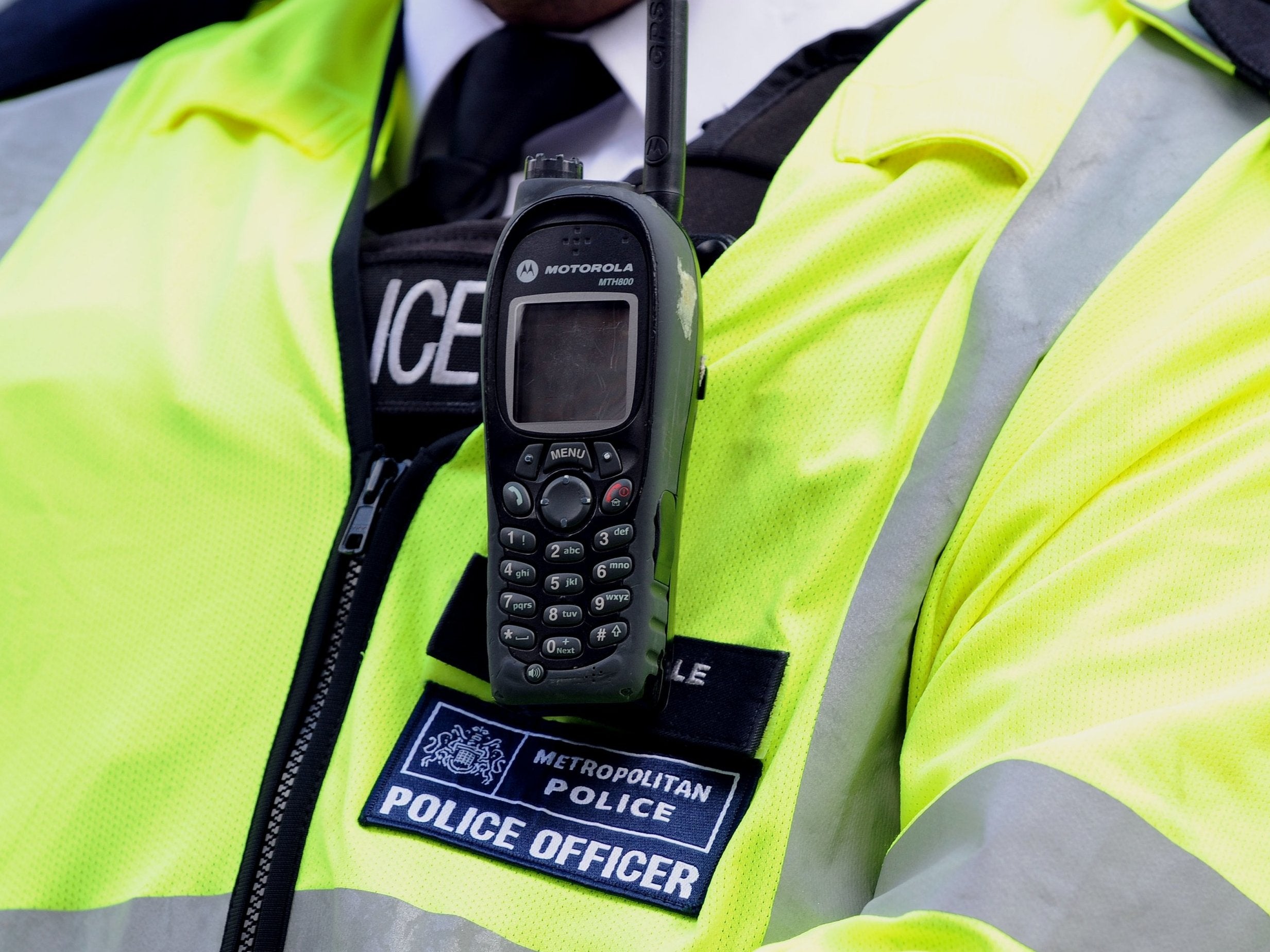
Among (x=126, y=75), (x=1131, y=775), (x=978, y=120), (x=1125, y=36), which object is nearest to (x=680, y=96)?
(x=978, y=120)

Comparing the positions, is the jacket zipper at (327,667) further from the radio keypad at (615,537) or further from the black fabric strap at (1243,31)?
the black fabric strap at (1243,31)

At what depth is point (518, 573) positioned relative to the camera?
603mm

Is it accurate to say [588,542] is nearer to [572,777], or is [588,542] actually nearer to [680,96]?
[572,777]

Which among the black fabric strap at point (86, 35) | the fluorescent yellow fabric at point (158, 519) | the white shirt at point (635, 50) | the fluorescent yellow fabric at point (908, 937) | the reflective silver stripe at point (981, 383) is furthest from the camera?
the black fabric strap at point (86, 35)

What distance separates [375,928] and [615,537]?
0.72 ft

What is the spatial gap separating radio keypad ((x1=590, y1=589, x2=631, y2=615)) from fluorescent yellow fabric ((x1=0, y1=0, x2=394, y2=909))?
0.21 m

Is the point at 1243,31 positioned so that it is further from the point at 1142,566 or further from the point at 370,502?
the point at 370,502

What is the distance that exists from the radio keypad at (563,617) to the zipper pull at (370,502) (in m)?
0.16

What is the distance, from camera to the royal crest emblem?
2.04 ft

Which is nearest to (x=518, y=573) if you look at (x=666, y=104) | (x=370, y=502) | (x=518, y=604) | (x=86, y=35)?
(x=518, y=604)

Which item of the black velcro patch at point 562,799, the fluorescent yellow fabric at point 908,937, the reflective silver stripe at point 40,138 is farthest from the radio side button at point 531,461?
the reflective silver stripe at point 40,138

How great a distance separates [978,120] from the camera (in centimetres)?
66

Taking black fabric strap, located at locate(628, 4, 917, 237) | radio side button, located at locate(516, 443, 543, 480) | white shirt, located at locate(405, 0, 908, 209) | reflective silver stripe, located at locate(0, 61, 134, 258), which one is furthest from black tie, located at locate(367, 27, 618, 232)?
radio side button, located at locate(516, 443, 543, 480)

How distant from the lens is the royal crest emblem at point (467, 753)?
0.62 m
